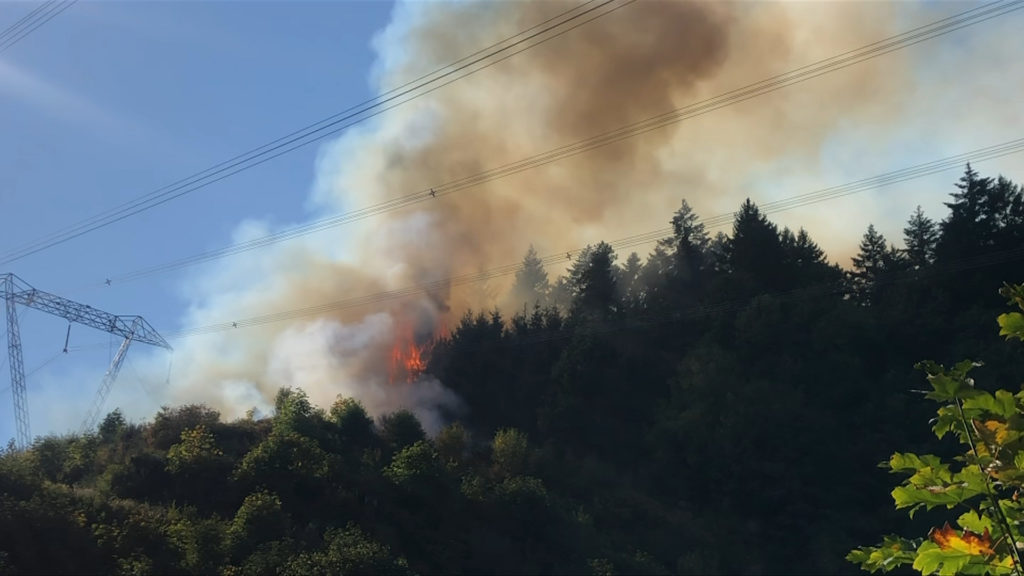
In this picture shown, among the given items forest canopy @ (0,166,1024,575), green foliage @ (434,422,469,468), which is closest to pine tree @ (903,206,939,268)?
forest canopy @ (0,166,1024,575)

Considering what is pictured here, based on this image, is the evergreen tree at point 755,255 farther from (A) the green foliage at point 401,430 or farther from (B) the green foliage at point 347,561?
(B) the green foliage at point 347,561

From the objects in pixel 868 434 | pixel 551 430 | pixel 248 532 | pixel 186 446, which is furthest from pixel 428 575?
pixel 868 434

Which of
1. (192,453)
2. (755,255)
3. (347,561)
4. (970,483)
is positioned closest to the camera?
(970,483)

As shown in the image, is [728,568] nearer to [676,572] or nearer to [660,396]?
[676,572]

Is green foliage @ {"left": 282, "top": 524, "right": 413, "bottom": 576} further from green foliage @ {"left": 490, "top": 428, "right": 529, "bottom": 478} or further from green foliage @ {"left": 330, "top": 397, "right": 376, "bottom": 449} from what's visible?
green foliage @ {"left": 490, "top": 428, "right": 529, "bottom": 478}

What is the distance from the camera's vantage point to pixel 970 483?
6.12 m

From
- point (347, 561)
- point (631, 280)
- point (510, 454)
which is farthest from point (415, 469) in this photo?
point (631, 280)

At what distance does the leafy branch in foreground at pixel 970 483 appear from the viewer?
6039 mm

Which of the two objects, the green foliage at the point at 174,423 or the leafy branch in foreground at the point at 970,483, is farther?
the green foliage at the point at 174,423

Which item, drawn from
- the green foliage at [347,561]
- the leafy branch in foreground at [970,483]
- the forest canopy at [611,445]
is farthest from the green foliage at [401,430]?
the leafy branch in foreground at [970,483]

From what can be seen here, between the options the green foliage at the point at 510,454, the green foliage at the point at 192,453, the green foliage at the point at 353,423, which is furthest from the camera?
the green foliage at the point at 510,454

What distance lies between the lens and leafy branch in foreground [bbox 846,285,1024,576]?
238 inches

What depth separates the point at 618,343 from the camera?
8444 cm

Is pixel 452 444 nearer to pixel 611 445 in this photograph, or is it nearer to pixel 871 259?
pixel 611 445
